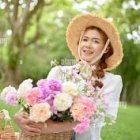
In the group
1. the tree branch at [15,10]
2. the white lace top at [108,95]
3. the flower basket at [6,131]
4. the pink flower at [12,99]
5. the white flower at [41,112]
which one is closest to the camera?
the white flower at [41,112]

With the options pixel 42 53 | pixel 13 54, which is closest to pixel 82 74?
pixel 13 54

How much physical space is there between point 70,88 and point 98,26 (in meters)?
0.45

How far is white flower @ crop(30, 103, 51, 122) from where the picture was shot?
156cm

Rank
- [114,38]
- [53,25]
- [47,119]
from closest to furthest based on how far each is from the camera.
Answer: [47,119], [114,38], [53,25]

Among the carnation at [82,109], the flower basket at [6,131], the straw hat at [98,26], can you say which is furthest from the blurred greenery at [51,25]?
the carnation at [82,109]

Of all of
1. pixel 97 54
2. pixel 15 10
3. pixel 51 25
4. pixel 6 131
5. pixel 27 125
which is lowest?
pixel 6 131

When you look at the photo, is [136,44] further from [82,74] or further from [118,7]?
[82,74]

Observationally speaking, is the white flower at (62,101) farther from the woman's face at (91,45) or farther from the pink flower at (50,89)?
the woman's face at (91,45)

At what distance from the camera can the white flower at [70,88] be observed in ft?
5.22

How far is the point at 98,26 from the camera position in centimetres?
197

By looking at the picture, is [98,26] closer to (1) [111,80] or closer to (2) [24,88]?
(1) [111,80]

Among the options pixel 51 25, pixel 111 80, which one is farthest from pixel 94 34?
pixel 51 25

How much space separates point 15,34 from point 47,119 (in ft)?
22.7

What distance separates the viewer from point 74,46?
2.14m
